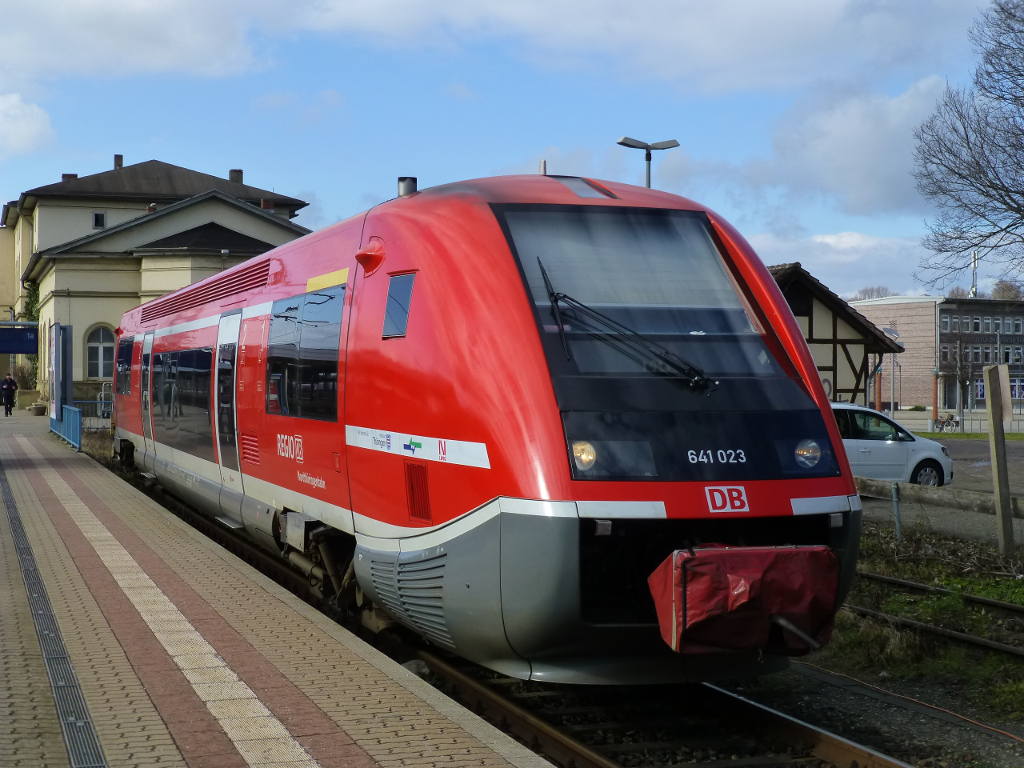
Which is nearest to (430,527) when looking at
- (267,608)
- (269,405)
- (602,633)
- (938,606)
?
(602,633)

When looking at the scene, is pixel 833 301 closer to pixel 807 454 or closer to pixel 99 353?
pixel 807 454

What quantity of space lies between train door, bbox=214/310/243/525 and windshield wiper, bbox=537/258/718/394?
524 cm

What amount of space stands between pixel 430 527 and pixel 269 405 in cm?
367

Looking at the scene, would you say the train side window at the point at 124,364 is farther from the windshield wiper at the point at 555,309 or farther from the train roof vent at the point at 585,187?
the windshield wiper at the point at 555,309

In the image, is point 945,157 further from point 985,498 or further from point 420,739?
point 420,739

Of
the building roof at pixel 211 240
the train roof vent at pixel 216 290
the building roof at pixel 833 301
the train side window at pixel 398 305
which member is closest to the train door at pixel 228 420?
the train roof vent at pixel 216 290

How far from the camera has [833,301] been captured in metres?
33.3

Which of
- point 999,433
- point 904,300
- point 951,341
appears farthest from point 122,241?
point 904,300

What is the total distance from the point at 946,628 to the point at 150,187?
60.8 m

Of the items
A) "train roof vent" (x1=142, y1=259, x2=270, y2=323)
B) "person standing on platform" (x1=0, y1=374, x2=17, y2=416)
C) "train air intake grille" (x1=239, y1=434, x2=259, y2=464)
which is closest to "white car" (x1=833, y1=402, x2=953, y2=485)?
"train roof vent" (x1=142, y1=259, x2=270, y2=323)

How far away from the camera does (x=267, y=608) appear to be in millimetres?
8531

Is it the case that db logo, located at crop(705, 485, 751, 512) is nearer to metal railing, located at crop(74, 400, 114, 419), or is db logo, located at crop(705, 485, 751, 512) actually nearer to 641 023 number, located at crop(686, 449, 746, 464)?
641 023 number, located at crop(686, 449, 746, 464)

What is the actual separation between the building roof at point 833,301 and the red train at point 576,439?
83.2ft

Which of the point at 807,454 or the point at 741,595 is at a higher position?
the point at 807,454
